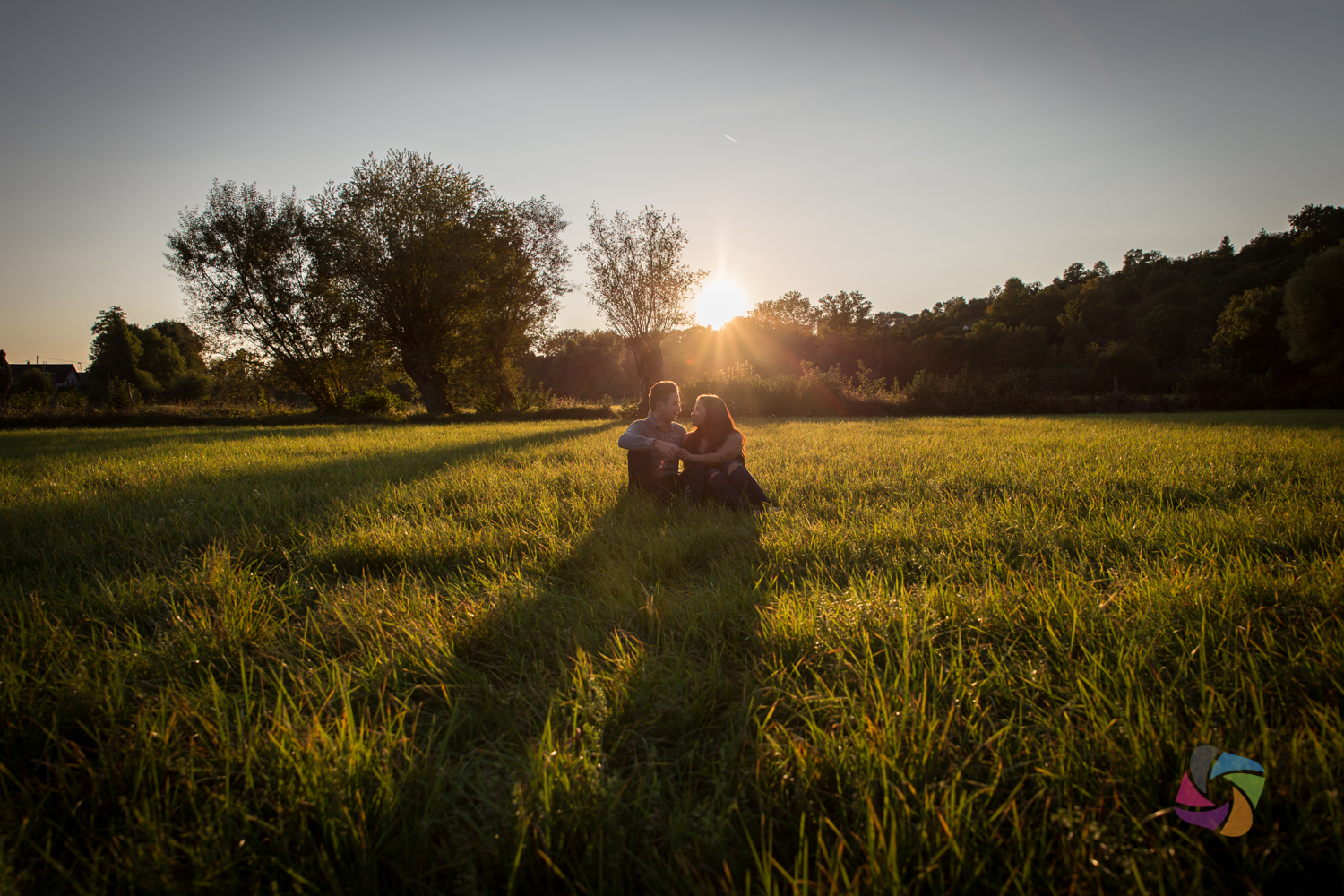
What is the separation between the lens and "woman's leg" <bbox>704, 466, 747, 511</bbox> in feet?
14.1

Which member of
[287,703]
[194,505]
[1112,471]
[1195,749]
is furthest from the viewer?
[1112,471]

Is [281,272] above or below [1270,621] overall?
above

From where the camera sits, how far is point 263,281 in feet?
81.8

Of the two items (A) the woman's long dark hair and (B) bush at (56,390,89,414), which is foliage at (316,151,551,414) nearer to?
(B) bush at (56,390,89,414)

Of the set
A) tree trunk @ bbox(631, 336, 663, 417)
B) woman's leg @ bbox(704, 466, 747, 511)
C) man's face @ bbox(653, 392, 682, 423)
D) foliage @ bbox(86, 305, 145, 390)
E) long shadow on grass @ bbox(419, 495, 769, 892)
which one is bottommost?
long shadow on grass @ bbox(419, 495, 769, 892)

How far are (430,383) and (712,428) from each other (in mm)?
23272

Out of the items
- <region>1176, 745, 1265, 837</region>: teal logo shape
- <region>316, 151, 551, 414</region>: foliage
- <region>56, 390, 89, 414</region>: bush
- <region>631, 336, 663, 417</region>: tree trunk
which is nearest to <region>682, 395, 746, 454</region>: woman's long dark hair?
<region>1176, 745, 1265, 837</region>: teal logo shape

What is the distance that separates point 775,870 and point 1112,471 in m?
6.24

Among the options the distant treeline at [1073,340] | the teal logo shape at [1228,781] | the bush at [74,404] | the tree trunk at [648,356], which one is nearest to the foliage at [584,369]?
the distant treeline at [1073,340]

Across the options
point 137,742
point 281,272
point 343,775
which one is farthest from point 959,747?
point 281,272

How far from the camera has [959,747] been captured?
4.28ft

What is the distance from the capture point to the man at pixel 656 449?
15.4 ft

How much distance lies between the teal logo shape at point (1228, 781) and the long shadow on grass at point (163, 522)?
3989mm

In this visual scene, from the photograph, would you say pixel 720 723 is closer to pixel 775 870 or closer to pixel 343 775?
pixel 775 870
